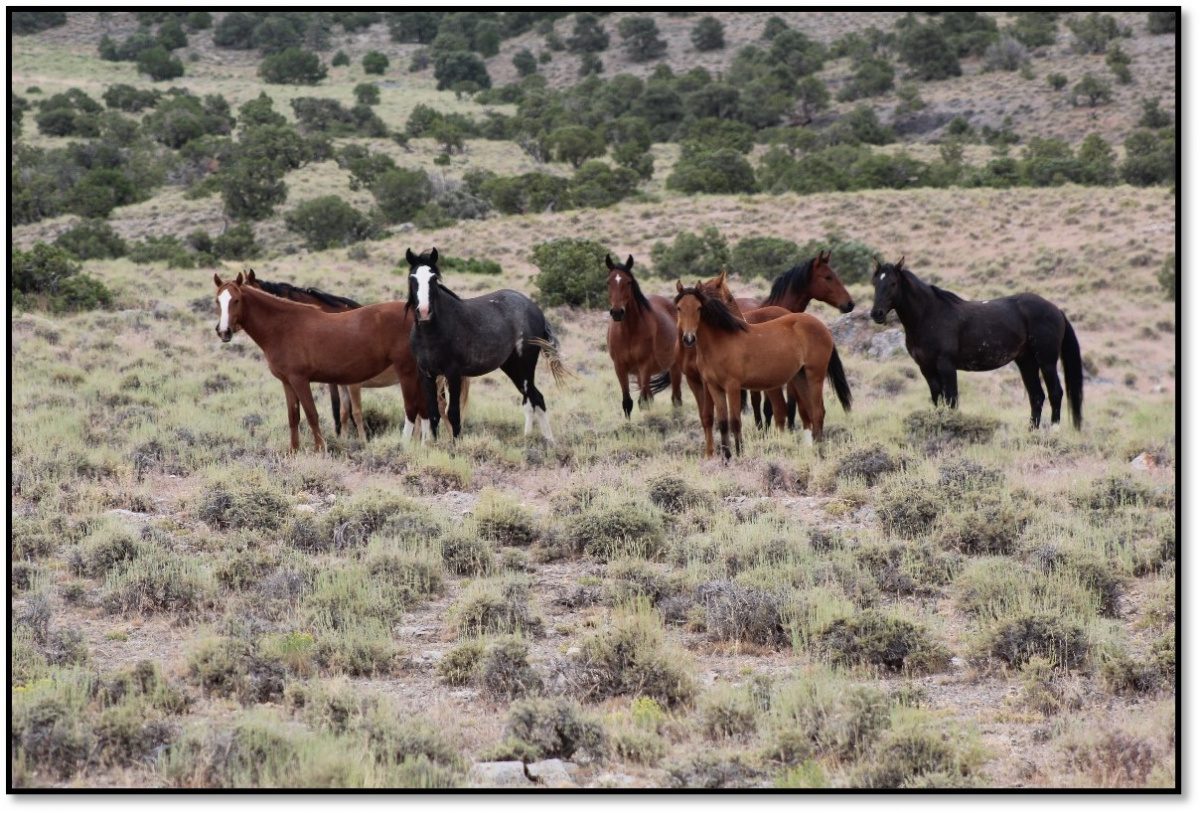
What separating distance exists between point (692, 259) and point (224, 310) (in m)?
24.5

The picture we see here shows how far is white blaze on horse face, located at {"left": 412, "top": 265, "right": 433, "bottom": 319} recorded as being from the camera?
490 inches

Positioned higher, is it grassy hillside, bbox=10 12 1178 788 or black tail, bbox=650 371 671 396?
grassy hillside, bbox=10 12 1178 788

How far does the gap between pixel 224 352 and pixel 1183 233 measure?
1808 centimetres

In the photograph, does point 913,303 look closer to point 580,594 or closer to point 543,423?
point 543,423

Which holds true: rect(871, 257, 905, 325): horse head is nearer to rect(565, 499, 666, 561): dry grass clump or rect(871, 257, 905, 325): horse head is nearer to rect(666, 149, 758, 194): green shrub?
rect(565, 499, 666, 561): dry grass clump

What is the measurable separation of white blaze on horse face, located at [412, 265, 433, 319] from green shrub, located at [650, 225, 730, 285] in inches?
892

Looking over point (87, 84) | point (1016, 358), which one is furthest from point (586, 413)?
point (87, 84)

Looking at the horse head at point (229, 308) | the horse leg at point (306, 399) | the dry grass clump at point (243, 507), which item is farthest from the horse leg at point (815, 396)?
the horse head at point (229, 308)

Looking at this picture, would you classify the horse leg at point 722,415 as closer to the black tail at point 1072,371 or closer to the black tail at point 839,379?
the black tail at point 839,379

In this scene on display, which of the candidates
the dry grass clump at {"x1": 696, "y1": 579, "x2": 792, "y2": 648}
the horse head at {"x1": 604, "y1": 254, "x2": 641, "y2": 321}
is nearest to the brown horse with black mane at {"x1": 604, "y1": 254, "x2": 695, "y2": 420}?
the horse head at {"x1": 604, "y1": 254, "x2": 641, "y2": 321}

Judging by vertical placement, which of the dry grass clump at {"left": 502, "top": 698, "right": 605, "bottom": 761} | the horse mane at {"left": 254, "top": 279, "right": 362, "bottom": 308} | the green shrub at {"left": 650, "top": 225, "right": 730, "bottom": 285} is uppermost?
the horse mane at {"left": 254, "top": 279, "right": 362, "bottom": 308}

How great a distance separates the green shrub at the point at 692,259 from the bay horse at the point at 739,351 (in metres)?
21.5

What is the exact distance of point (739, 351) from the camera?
1258 centimetres

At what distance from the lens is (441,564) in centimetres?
915
